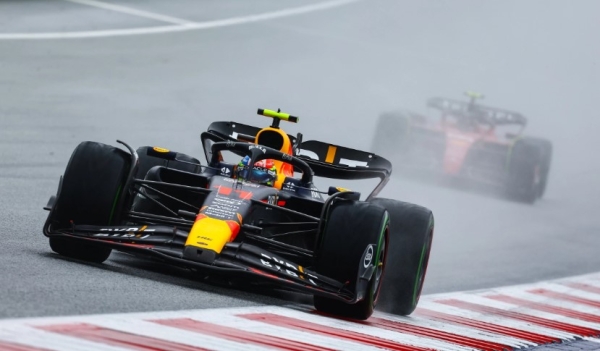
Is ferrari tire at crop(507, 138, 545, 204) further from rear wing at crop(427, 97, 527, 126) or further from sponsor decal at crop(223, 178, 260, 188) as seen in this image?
sponsor decal at crop(223, 178, 260, 188)

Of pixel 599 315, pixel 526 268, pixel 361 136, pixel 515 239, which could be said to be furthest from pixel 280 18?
pixel 599 315

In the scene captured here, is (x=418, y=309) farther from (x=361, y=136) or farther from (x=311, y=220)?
(x=361, y=136)

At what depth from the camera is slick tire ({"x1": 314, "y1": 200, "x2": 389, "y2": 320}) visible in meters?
7.57

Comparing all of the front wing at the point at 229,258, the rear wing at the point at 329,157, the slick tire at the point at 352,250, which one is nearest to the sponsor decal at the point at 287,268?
the front wing at the point at 229,258

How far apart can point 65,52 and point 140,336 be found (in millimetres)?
15772

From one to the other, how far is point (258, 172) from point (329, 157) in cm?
137

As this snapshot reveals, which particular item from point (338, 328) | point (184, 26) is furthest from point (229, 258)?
point (184, 26)

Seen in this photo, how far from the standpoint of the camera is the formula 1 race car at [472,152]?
18.7 metres

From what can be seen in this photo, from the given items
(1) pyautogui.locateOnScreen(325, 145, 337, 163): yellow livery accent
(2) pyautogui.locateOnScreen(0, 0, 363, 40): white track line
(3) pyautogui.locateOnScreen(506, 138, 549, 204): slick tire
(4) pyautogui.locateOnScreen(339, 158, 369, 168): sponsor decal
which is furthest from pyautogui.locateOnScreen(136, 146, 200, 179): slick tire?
(2) pyautogui.locateOnScreen(0, 0, 363, 40): white track line

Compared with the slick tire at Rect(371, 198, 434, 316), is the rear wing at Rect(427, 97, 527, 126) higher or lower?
higher

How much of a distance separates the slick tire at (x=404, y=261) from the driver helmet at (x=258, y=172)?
0.89 m

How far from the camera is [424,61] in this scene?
2800 centimetres

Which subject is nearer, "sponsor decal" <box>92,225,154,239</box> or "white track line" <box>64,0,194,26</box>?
"sponsor decal" <box>92,225,154,239</box>

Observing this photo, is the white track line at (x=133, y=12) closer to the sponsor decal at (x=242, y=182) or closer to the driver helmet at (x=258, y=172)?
the driver helmet at (x=258, y=172)
